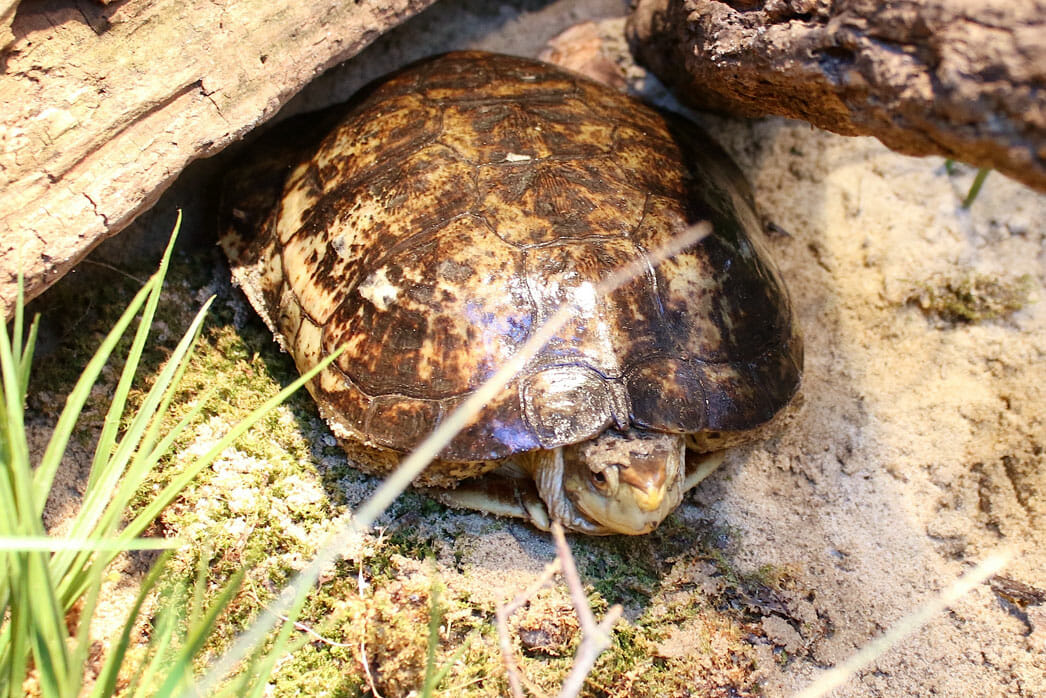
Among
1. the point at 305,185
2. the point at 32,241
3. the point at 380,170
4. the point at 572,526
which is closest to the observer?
the point at 32,241

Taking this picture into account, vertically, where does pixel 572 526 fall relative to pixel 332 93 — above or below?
below

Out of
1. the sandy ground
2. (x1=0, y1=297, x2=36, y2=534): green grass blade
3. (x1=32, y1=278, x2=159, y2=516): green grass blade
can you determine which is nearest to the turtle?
the sandy ground

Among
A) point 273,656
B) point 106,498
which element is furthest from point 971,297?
point 106,498

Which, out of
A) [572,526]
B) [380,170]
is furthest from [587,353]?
[380,170]

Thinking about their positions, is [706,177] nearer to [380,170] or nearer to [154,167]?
[380,170]

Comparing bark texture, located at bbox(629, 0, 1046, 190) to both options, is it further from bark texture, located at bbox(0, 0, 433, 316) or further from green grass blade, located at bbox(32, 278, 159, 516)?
green grass blade, located at bbox(32, 278, 159, 516)

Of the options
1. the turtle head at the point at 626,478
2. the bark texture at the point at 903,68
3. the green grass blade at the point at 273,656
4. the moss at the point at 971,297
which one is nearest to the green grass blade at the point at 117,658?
the green grass blade at the point at 273,656
